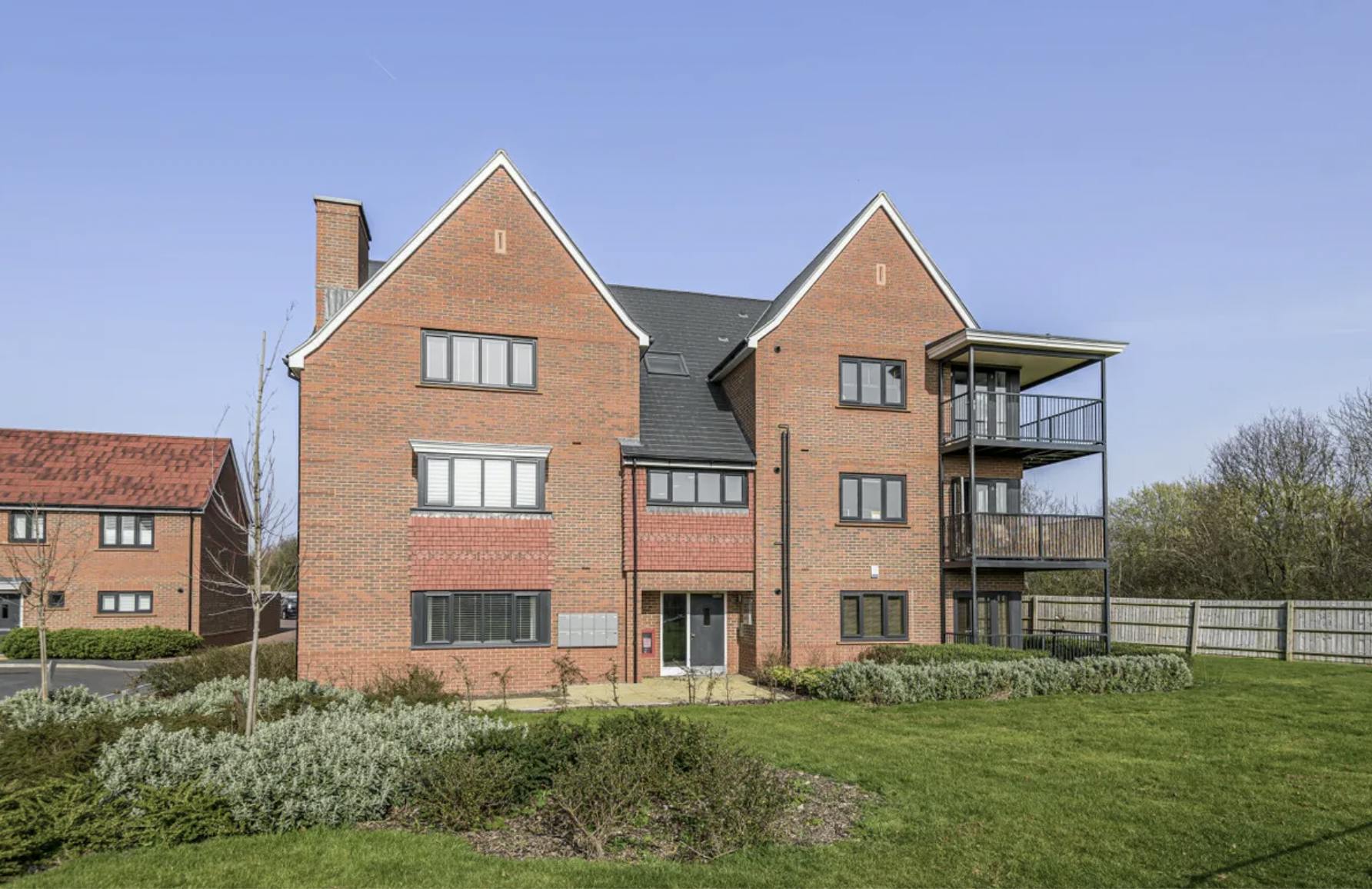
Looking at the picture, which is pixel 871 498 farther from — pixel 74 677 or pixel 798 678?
pixel 74 677

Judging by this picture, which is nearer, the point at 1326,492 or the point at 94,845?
the point at 94,845

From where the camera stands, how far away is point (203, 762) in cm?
851

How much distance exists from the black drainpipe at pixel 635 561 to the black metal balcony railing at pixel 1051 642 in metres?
7.33

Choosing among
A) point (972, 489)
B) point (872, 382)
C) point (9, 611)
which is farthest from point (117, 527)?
point (972, 489)

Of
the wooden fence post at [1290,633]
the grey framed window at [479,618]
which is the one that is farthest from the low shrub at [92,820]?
the wooden fence post at [1290,633]

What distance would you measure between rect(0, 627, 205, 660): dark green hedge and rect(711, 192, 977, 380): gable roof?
64.9 ft

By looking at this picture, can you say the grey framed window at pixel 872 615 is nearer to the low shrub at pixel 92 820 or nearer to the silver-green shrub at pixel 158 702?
the silver-green shrub at pixel 158 702

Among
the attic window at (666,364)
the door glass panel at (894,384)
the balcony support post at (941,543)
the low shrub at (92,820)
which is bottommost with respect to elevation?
the low shrub at (92,820)

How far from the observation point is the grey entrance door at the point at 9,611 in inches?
1166

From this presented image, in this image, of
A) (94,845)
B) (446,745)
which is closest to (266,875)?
(94,845)

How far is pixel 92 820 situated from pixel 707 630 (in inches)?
567

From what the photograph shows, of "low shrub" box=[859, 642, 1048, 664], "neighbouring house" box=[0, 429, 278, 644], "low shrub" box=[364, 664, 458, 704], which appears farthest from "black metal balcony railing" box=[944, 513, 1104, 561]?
"neighbouring house" box=[0, 429, 278, 644]

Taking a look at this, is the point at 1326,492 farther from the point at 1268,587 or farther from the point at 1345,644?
the point at 1345,644

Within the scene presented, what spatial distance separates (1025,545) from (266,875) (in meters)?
17.7
